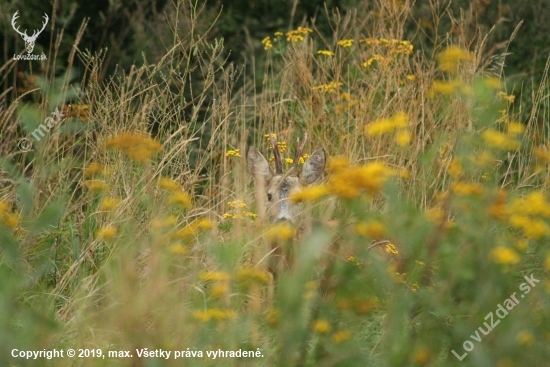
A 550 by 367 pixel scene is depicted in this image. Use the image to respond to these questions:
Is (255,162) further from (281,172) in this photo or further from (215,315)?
(215,315)

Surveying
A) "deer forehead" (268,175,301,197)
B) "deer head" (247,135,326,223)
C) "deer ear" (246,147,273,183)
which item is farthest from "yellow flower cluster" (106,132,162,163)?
"deer forehead" (268,175,301,197)

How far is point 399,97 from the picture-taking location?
5902mm

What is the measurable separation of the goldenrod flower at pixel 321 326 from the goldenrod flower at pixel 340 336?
0.03 metres

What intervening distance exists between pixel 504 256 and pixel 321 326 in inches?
19.1

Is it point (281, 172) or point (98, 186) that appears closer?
point (98, 186)

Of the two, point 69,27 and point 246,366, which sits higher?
point 246,366

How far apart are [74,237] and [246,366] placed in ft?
6.71

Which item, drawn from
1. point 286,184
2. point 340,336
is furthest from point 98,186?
point 286,184

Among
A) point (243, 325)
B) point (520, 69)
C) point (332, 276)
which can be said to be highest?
point (332, 276)

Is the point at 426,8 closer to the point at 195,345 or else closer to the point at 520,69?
the point at 520,69

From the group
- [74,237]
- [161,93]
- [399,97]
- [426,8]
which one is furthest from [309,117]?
[426,8]

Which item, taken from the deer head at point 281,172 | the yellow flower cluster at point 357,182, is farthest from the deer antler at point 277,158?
the yellow flower cluster at point 357,182

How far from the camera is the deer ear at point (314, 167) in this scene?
5.97 metres

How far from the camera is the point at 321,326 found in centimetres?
232
